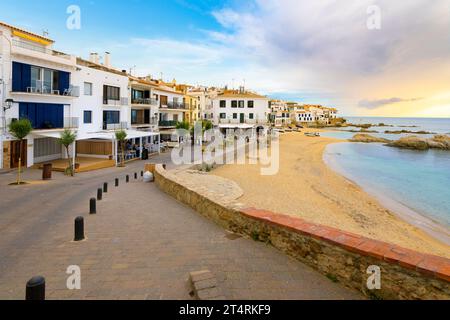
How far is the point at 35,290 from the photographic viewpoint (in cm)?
434

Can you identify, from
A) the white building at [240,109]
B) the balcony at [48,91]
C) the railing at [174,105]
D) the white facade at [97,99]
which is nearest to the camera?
the balcony at [48,91]

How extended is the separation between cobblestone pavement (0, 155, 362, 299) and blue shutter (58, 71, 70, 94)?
17.1 meters

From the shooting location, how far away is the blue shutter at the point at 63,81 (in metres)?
25.6

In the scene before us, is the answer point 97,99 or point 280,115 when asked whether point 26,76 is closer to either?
point 97,99

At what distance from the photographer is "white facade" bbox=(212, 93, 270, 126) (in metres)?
60.2

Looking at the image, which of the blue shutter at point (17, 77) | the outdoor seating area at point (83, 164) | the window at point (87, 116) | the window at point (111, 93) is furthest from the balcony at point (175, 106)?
the blue shutter at point (17, 77)

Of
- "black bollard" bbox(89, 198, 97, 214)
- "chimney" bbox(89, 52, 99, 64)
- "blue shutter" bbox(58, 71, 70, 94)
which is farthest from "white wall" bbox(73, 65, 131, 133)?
"black bollard" bbox(89, 198, 97, 214)

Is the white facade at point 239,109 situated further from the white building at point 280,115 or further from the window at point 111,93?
the white building at point 280,115

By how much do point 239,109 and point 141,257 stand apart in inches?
2194
